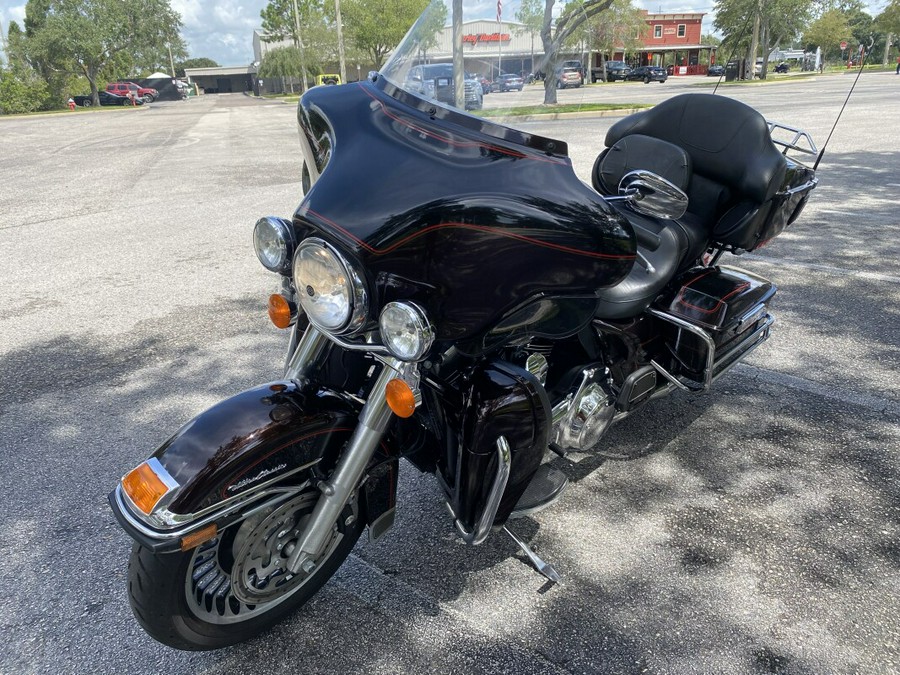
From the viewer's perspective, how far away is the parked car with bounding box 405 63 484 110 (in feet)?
6.92

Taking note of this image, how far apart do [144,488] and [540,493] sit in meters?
1.33

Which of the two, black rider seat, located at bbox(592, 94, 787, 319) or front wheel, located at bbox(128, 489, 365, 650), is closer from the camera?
front wheel, located at bbox(128, 489, 365, 650)

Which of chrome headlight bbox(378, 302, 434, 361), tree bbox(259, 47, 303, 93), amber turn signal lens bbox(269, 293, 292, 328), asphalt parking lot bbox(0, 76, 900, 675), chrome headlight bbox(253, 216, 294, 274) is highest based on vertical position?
tree bbox(259, 47, 303, 93)

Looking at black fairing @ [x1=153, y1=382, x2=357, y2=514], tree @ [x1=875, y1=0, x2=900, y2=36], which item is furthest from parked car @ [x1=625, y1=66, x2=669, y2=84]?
black fairing @ [x1=153, y1=382, x2=357, y2=514]

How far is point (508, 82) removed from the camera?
84.1 inches

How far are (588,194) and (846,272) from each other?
4.87 m

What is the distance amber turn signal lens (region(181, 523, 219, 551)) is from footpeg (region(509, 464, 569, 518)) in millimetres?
979

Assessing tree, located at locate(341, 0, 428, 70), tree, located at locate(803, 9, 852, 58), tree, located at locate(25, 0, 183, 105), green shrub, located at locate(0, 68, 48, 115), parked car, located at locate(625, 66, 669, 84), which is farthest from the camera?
tree, located at locate(25, 0, 183, 105)

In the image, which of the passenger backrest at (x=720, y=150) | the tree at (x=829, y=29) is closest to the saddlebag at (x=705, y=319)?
the passenger backrest at (x=720, y=150)

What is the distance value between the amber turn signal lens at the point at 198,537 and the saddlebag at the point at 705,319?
2000mm

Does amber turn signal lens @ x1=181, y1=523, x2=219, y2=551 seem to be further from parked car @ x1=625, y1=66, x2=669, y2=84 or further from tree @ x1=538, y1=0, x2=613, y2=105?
parked car @ x1=625, y1=66, x2=669, y2=84

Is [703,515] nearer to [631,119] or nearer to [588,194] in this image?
[588,194]

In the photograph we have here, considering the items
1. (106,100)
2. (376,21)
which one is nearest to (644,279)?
(376,21)

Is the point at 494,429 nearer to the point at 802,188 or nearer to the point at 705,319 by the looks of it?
the point at 705,319
